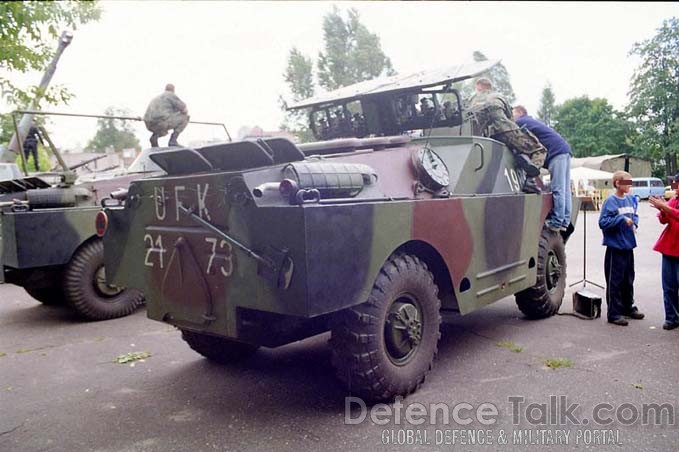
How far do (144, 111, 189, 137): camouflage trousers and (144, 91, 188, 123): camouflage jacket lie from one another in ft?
0.05

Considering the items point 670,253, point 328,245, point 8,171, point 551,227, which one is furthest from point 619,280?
point 8,171

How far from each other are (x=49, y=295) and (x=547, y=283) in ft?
18.9

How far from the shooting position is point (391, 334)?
3.86m

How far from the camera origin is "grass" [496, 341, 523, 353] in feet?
16.5

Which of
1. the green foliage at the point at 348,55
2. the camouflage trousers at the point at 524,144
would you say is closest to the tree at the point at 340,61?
the green foliage at the point at 348,55

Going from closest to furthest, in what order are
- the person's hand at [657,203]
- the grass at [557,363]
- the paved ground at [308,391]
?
the paved ground at [308,391] → the grass at [557,363] → the person's hand at [657,203]

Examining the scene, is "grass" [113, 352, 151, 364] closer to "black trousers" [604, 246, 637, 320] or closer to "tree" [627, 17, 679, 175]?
"black trousers" [604, 246, 637, 320]

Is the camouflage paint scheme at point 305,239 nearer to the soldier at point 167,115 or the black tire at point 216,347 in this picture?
the black tire at point 216,347

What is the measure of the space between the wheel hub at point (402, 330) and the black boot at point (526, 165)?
242 centimetres

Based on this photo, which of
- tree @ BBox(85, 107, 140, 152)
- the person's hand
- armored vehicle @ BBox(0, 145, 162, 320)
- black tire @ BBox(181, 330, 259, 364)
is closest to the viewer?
black tire @ BBox(181, 330, 259, 364)

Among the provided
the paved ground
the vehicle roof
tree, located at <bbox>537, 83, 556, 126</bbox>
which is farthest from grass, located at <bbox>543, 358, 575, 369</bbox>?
tree, located at <bbox>537, 83, 556, 126</bbox>

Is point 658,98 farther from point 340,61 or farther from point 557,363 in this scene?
point 340,61

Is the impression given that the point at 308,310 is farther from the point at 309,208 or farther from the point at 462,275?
the point at 462,275

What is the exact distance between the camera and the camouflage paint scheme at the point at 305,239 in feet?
10.8
